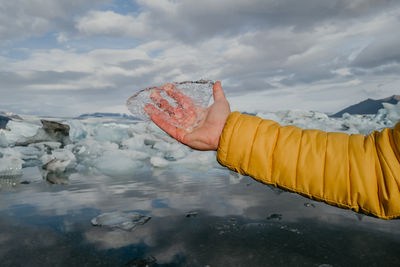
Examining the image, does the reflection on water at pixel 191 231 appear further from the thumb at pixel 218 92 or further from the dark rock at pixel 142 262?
the thumb at pixel 218 92

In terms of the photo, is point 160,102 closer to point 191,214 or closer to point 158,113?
point 158,113

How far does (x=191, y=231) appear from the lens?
175 cm

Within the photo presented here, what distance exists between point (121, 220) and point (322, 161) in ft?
4.76

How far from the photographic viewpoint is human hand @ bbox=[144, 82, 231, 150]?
1375 millimetres

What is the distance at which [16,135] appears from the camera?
7094mm

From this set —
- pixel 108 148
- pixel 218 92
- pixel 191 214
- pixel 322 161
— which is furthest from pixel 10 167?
pixel 322 161

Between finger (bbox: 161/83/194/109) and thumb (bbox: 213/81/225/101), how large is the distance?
5.7 inches

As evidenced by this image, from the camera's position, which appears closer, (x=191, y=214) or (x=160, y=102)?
(x=160, y=102)

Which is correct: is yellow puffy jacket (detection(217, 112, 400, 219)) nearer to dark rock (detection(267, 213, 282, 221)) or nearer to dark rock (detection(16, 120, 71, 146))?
dark rock (detection(267, 213, 282, 221))

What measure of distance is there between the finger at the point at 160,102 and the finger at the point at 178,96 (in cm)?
5

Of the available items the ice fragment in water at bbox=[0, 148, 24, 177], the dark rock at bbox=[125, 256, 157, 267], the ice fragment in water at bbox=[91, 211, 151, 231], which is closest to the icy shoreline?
the ice fragment in water at bbox=[0, 148, 24, 177]

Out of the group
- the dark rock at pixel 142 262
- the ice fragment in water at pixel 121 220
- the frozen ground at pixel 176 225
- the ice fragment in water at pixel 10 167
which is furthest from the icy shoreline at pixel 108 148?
the dark rock at pixel 142 262

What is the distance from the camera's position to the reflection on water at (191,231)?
1.44 metres

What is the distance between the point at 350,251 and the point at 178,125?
1.23 metres
